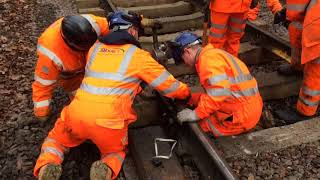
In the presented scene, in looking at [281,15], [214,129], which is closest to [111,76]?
[214,129]

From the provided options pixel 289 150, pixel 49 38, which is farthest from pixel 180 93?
pixel 49 38

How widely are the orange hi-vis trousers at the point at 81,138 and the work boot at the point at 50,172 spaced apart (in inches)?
4.0

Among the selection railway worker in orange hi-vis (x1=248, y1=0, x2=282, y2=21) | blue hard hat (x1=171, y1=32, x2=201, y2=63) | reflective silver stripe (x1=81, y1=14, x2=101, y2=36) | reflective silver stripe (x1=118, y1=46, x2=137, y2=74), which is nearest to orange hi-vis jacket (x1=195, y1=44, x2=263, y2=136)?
blue hard hat (x1=171, y1=32, x2=201, y2=63)

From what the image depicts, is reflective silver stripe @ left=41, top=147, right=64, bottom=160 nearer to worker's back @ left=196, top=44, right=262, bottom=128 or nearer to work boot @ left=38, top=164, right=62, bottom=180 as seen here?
work boot @ left=38, top=164, right=62, bottom=180

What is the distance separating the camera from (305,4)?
417 cm

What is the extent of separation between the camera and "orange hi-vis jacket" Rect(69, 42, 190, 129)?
3637mm

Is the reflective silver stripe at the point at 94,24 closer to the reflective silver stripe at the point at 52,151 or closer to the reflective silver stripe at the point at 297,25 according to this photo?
the reflective silver stripe at the point at 52,151

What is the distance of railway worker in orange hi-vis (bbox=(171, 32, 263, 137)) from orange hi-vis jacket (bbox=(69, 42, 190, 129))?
12.4 inches

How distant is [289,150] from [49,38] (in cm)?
270

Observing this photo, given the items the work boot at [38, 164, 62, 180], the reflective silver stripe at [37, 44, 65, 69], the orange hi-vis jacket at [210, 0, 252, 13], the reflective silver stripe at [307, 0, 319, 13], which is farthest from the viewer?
the orange hi-vis jacket at [210, 0, 252, 13]

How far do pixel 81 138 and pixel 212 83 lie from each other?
1354 millimetres

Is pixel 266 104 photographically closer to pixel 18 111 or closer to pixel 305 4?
pixel 305 4

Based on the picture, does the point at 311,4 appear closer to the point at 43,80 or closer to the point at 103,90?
the point at 103,90

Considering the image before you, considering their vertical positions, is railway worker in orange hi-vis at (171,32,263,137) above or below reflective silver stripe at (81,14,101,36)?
below
